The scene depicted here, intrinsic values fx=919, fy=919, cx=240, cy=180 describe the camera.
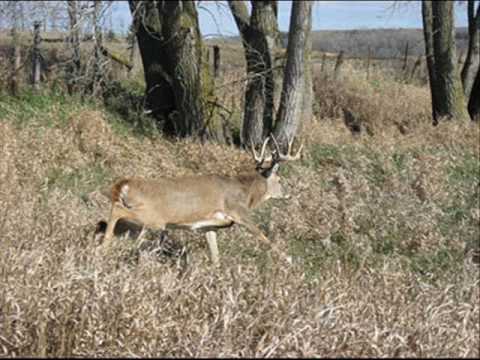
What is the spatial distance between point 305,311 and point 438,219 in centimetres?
574

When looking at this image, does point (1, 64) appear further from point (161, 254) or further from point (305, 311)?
point (305, 311)

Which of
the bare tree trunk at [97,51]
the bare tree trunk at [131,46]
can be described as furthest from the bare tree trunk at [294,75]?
the bare tree trunk at [131,46]

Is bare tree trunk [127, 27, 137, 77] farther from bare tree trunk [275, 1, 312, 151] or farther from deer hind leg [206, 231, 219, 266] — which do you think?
deer hind leg [206, 231, 219, 266]

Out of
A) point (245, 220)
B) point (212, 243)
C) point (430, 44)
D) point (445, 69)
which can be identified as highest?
point (430, 44)

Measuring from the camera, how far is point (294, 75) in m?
15.1

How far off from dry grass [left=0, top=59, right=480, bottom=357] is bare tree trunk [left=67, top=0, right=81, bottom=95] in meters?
0.69

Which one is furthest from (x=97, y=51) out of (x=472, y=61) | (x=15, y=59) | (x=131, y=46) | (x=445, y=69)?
(x=472, y=61)

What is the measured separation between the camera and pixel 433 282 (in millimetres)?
8016

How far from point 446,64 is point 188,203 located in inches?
406

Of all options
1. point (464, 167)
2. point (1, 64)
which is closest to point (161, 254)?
point (464, 167)

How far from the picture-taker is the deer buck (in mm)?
9148

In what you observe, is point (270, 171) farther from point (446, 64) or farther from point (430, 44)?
point (430, 44)

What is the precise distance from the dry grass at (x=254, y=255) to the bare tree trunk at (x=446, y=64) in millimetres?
891

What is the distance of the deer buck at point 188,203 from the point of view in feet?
30.0
